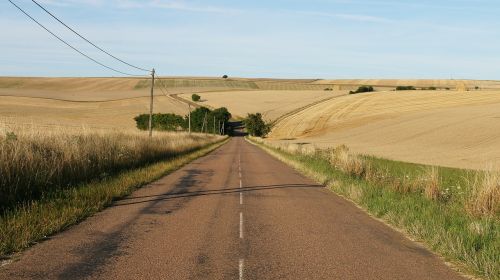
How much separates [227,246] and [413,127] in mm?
57241

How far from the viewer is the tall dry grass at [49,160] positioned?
11989 millimetres

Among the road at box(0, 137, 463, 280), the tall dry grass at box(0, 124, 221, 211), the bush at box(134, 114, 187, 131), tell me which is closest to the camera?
the road at box(0, 137, 463, 280)

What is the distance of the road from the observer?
715 cm

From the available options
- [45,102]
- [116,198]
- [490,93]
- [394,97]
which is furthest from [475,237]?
[45,102]

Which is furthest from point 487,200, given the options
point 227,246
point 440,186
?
point 227,246

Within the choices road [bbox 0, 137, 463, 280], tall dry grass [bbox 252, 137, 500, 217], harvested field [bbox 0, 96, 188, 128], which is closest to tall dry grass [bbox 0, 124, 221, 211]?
road [bbox 0, 137, 463, 280]

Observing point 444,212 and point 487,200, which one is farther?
point 487,200

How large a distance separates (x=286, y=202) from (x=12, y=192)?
7.30 m

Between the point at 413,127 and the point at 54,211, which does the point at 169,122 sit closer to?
the point at 413,127

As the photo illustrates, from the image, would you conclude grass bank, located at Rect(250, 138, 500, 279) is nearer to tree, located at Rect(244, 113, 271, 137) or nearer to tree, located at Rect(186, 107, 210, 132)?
tree, located at Rect(244, 113, 271, 137)

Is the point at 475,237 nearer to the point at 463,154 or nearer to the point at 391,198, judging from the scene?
the point at 391,198

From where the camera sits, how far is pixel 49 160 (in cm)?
1452

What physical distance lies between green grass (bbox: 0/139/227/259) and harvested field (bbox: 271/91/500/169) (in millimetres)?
10468

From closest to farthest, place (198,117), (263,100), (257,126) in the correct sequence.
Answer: (257,126), (198,117), (263,100)
